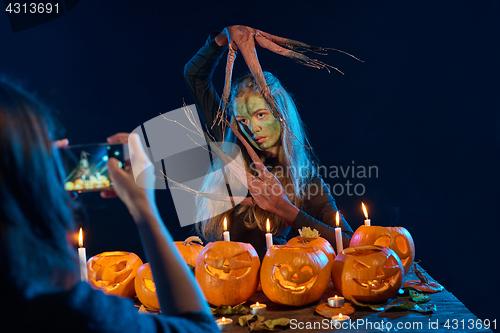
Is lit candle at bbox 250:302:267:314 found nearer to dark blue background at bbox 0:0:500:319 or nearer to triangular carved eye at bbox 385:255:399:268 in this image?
triangular carved eye at bbox 385:255:399:268

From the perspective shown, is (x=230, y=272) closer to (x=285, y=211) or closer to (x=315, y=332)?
(x=315, y=332)

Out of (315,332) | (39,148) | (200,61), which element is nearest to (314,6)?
(200,61)

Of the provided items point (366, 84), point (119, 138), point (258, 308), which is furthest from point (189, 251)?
point (366, 84)

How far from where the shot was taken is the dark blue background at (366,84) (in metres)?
2.72

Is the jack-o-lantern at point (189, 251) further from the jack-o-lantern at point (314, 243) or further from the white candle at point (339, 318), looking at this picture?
the white candle at point (339, 318)

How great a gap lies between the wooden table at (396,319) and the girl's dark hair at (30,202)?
1.97 feet

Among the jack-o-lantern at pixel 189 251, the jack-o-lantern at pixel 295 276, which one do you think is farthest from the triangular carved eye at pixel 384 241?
the jack-o-lantern at pixel 189 251

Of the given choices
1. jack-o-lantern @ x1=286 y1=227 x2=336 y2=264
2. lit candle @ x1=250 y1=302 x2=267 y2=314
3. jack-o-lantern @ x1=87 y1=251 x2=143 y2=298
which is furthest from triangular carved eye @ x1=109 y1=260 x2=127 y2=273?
jack-o-lantern @ x1=286 y1=227 x2=336 y2=264

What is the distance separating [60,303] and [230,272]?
0.74m

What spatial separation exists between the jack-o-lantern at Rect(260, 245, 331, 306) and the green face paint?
2.98 ft

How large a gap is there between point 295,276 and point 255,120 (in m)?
1.01

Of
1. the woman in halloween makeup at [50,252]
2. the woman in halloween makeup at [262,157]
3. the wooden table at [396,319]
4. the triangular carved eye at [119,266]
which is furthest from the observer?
the woman in halloween makeup at [262,157]

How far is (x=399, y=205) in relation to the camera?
2834 mm

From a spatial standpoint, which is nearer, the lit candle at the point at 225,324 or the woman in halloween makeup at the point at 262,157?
the lit candle at the point at 225,324
